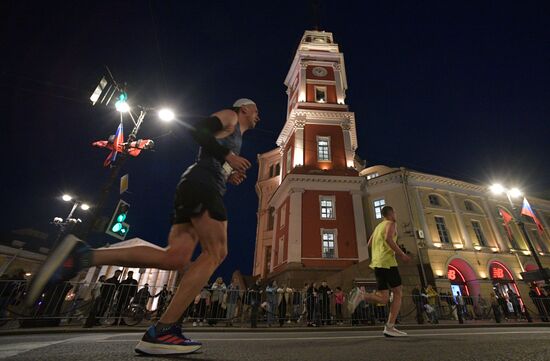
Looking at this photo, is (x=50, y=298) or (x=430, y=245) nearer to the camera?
(x=50, y=298)

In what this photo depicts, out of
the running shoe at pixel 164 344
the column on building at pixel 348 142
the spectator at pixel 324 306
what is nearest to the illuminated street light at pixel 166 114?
the running shoe at pixel 164 344

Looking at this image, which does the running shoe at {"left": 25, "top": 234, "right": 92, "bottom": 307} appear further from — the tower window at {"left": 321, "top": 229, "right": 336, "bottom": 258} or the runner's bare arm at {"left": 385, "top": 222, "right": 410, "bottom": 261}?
the tower window at {"left": 321, "top": 229, "right": 336, "bottom": 258}

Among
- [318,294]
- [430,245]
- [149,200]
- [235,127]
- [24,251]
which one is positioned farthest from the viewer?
[149,200]

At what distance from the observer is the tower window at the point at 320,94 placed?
96.0ft

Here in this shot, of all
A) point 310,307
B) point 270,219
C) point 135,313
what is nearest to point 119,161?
point 135,313

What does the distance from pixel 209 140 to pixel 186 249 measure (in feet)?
3.26

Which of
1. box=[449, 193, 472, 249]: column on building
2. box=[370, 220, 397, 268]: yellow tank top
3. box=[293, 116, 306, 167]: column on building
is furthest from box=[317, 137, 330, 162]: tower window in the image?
box=[370, 220, 397, 268]: yellow tank top

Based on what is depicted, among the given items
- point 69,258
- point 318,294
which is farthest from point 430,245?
point 69,258

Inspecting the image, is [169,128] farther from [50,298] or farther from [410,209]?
[410,209]

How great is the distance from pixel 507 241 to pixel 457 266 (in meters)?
7.17

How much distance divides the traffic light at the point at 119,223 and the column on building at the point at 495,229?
101 ft

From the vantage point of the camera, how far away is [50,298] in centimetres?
718

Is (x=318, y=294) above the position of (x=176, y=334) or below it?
above

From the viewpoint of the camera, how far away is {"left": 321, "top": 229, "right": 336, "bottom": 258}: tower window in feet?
66.5
